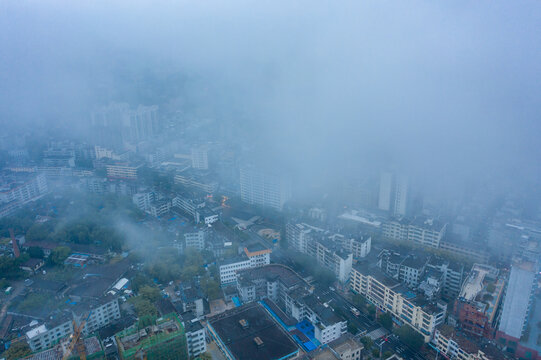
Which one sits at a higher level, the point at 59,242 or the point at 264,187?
the point at 264,187

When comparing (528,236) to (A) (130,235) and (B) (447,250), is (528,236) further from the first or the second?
(A) (130,235)

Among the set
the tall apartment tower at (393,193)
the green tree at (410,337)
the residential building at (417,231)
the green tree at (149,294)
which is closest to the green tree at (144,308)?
the green tree at (149,294)

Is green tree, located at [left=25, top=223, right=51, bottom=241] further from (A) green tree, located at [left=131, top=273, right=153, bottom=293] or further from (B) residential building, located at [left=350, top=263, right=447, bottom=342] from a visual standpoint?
(B) residential building, located at [left=350, top=263, right=447, bottom=342]

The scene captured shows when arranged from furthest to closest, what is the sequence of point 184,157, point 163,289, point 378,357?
point 184,157, point 163,289, point 378,357

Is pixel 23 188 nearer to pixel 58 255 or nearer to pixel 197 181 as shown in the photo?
pixel 58 255

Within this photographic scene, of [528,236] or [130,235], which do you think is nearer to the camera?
[528,236]

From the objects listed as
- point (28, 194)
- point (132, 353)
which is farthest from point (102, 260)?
point (28, 194)
